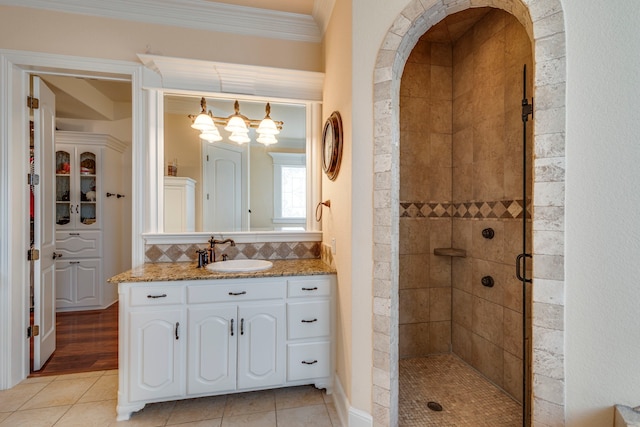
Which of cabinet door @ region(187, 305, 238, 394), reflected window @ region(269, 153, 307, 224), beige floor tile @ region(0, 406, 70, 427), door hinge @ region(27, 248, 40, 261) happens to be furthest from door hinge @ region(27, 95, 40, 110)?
beige floor tile @ region(0, 406, 70, 427)

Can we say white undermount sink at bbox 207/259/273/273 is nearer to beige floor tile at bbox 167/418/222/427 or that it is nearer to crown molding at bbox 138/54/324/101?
beige floor tile at bbox 167/418/222/427

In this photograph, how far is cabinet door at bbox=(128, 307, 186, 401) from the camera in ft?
5.69

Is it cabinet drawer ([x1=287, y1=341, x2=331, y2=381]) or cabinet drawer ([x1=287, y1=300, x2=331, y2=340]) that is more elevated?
cabinet drawer ([x1=287, y1=300, x2=331, y2=340])

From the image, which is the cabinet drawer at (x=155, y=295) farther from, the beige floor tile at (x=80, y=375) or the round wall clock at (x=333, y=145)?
the round wall clock at (x=333, y=145)

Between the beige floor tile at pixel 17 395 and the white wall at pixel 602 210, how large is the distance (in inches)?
123

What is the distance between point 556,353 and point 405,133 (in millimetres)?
1827

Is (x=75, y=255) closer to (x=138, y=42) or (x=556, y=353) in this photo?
(x=138, y=42)

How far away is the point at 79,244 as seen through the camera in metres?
3.52

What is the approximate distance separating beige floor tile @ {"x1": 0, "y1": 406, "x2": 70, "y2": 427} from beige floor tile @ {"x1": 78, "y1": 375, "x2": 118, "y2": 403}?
0.41 feet

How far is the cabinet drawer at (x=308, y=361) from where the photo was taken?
1.92 m

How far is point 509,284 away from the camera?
1.96 m

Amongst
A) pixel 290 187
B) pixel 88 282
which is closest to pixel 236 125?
pixel 290 187

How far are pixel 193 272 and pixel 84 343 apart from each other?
186cm

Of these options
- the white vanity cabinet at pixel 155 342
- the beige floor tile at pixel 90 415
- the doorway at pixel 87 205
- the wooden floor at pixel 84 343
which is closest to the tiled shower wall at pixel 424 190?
the white vanity cabinet at pixel 155 342
